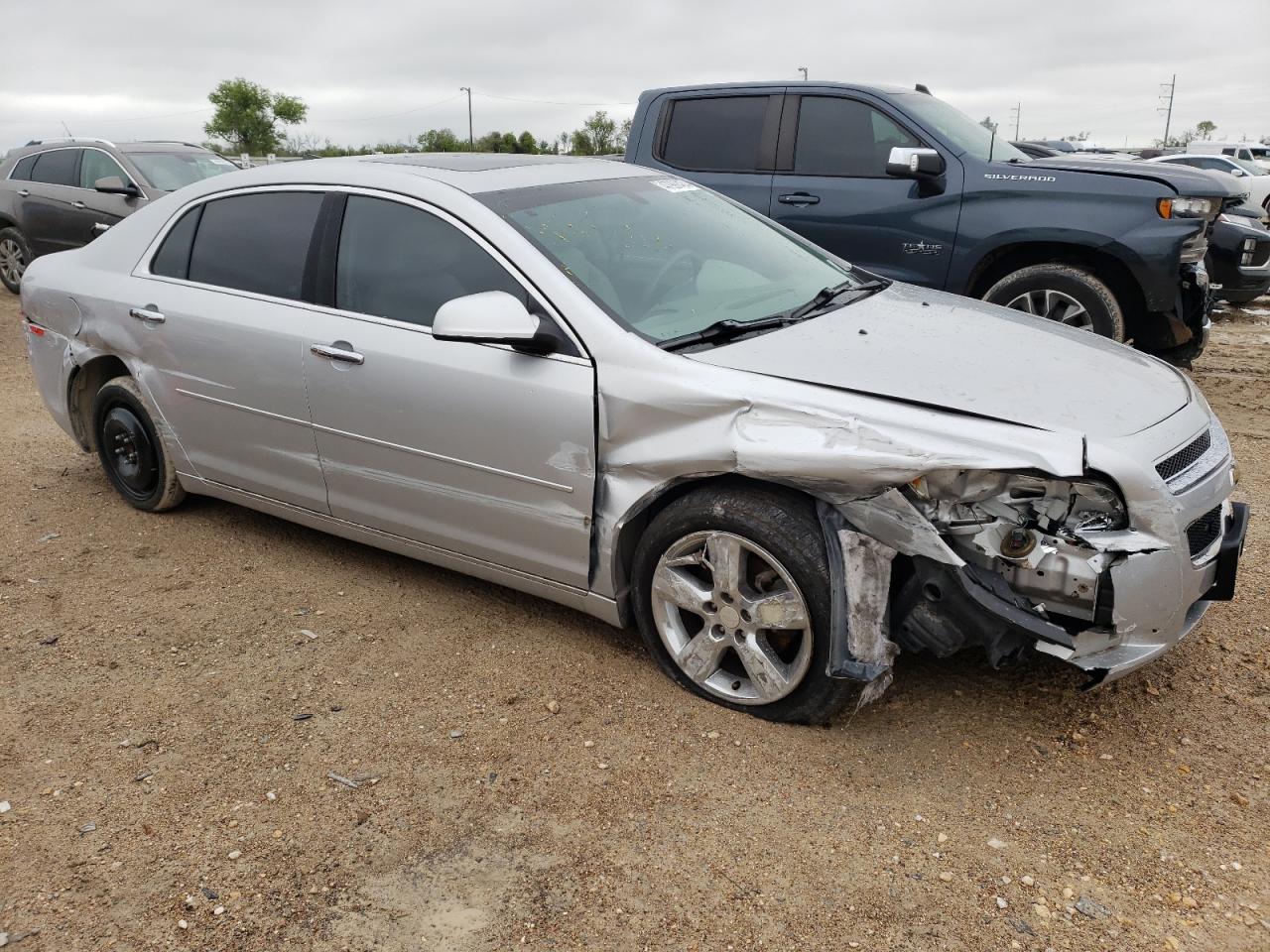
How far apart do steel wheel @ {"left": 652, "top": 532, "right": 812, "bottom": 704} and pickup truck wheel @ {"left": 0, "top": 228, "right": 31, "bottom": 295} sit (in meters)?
11.0

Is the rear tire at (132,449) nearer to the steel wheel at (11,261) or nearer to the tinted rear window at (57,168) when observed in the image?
the tinted rear window at (57,168)

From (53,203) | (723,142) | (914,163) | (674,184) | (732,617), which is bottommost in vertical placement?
(732,617)

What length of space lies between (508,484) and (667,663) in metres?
0.78

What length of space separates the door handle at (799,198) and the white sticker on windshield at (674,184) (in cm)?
269

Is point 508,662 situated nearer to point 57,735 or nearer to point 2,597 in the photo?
point 57,735

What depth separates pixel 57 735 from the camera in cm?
326

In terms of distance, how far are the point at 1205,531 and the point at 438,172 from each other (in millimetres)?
2772

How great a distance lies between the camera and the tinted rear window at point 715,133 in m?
7.11

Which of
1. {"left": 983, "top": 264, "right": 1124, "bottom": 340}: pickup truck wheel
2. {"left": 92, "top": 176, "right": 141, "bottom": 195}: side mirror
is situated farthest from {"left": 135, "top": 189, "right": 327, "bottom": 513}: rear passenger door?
{"left": 92, "top": 176, "right": 141, "bottom": 195}: side mirror

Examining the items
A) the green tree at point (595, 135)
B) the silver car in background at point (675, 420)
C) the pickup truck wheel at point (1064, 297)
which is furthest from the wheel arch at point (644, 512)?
the green tree at point (595, 135)

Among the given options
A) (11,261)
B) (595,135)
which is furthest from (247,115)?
(11,261)

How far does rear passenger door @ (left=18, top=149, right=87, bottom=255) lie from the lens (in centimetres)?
1100

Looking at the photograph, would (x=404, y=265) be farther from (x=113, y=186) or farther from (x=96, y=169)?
(x=96, y=169)

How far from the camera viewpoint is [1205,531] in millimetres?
2883
